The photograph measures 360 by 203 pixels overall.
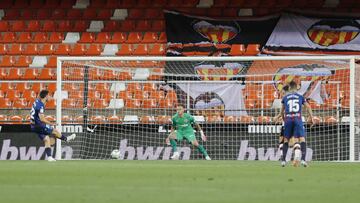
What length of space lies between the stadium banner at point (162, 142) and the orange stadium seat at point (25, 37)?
6745mm

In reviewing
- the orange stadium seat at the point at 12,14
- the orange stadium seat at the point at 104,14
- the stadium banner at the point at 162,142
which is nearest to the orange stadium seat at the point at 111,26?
the orange stadium seat at the point at 104,14

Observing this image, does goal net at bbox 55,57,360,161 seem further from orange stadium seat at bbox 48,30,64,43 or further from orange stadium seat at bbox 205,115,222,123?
orange stadium seat at bbox 48,30,64,43

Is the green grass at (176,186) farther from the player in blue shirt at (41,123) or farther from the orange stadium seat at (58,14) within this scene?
the orange stadium seat at (58,14)

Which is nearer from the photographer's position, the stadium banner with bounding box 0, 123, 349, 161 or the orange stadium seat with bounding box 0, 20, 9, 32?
the stadium banner with bounding box 0, 123, 349, 161

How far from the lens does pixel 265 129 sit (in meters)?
23.4

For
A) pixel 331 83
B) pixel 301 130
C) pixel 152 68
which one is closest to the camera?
pixel 301 130

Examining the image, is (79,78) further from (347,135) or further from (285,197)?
(285,197)

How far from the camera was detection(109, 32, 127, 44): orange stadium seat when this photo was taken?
29.9 m

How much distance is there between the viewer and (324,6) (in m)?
30.2

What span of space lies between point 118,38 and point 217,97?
6.24m

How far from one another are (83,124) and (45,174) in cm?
970

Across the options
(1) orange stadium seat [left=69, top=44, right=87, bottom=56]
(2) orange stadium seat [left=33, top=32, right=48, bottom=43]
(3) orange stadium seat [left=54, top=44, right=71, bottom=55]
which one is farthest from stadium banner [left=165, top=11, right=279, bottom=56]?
(2) orange stadium seat [left=33, top=32, right=48, bottom=43]

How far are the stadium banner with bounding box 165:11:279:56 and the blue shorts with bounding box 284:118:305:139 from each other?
36.4 ft

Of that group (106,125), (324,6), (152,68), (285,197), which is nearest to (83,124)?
(106,125)
